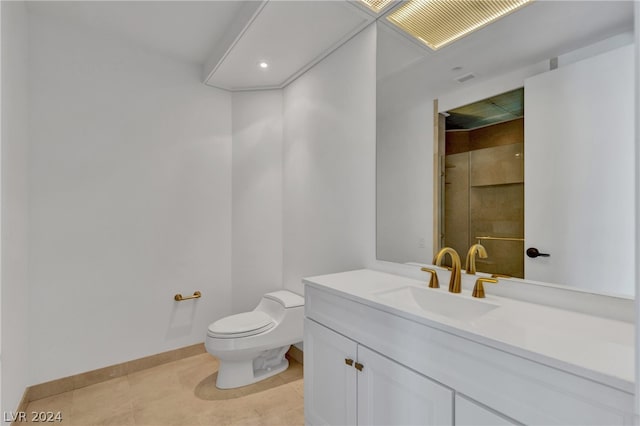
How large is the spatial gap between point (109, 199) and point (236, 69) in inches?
55.1

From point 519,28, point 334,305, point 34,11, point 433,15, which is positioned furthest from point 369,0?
point 34,11

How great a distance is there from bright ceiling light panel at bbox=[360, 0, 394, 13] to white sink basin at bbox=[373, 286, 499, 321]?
1.57 meters

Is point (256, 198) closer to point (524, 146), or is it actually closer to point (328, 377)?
point (328, 377)

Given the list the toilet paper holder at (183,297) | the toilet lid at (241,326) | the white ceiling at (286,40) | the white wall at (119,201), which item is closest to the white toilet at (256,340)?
the toilet lid at (241,326)

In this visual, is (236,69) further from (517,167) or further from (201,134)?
(517,167)

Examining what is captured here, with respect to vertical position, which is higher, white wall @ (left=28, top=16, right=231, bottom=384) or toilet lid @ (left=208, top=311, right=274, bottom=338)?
white wall @ (left=28, top=16, right=231, bottom=384)

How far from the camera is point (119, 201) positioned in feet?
7.54

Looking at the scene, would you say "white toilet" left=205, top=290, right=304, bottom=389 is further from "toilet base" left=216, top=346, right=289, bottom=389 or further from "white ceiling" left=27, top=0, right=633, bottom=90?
"white ceiling" left=27, top=0, right=633, bottom=90

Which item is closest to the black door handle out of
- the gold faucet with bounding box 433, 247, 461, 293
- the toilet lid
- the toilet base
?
the gold faucet with bounding box 433, 247, 461, 293

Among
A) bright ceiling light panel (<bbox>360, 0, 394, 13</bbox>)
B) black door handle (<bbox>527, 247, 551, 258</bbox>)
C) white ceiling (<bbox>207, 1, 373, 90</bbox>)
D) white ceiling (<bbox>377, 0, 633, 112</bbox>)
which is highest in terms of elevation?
bright ceiling light panel (<bbox>360, 0, 394, 13</bbox>)

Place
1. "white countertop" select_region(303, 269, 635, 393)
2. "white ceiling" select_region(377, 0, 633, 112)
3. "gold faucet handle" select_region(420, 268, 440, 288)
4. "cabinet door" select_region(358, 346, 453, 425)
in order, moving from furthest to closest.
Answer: "gold faucet handle" select_region(420, 268, 440, 288), "white ceiling" select_region(377, 0, 633, 112), "cabinet door" select_region(358, 346, 453, 425), "white countertop" select_region(303, 269, 635, 393)

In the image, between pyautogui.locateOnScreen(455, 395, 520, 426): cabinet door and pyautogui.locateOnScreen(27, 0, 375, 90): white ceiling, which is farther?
pyautogui.locateOnScreen(27, 0, 375, 90): white ceiling

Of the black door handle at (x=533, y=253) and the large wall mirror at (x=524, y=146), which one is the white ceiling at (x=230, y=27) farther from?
the black door handle at (x=533, y=253)

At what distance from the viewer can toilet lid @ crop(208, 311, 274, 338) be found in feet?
6.60
